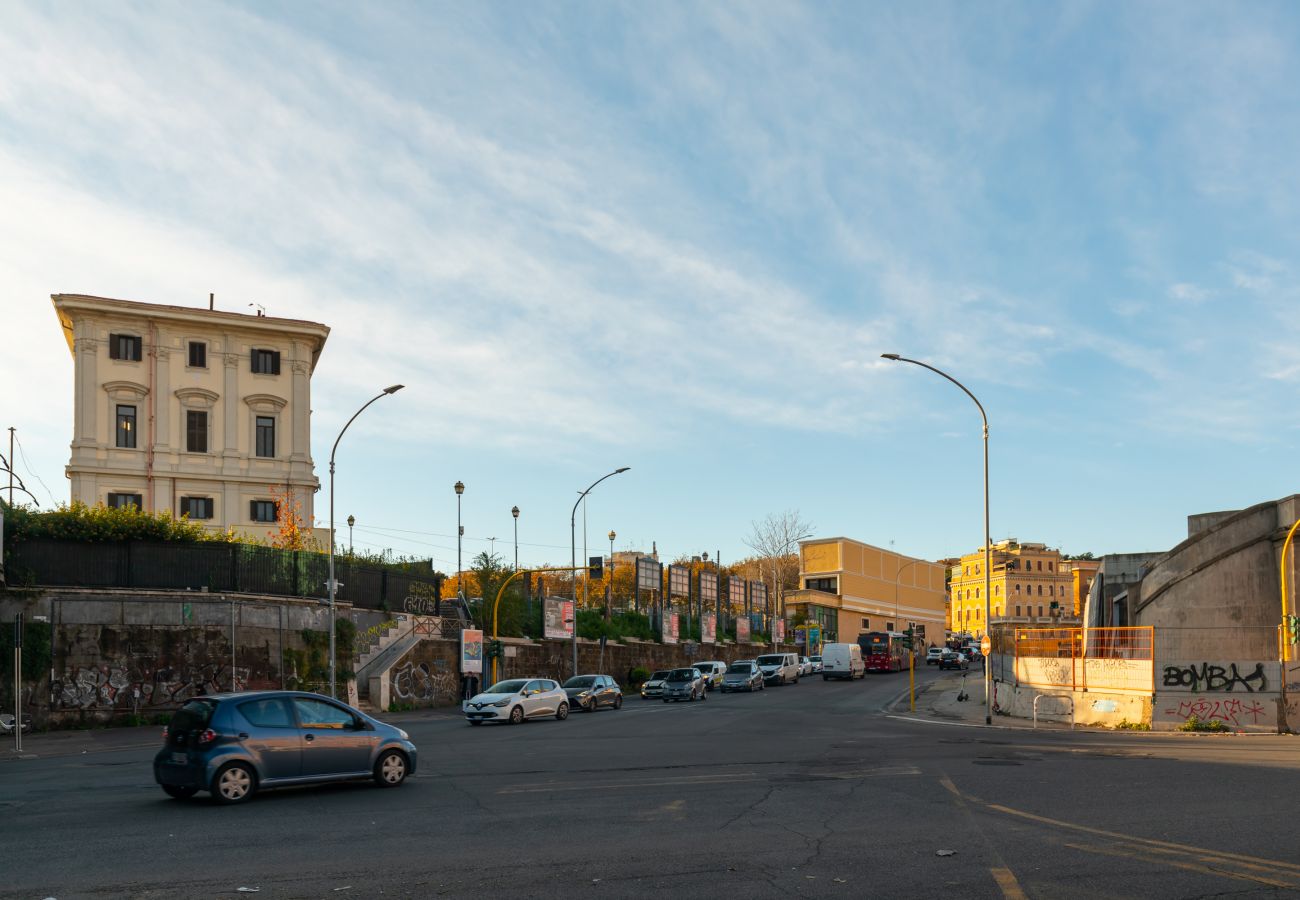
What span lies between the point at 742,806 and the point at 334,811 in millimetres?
4814

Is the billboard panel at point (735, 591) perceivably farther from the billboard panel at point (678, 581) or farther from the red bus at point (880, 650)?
the red bus at point (880, 650)

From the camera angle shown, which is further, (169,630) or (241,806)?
(169,630)

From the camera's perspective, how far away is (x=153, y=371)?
5578 centimetres

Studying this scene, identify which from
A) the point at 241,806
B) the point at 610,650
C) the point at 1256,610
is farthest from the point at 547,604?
the point at 241,806

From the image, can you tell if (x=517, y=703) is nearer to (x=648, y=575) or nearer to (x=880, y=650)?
(x=648, y=575)

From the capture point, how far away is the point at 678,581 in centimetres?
7294

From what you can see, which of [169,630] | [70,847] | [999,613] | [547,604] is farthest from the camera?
[999,613]

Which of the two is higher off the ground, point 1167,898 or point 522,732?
point 1167,898

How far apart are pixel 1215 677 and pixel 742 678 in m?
29.8

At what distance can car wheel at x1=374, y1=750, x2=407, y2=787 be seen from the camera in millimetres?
15289

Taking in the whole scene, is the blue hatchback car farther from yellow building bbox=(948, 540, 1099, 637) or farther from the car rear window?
yellow building bbox=(948, 540, 1099, 637)

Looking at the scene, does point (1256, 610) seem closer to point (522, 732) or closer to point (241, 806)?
point (522, 732)

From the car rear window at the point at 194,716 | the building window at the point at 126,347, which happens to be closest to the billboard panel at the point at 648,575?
the building window at the point at 126,347

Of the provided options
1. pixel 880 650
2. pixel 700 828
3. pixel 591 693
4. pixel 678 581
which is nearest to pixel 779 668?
pixel 678 581
